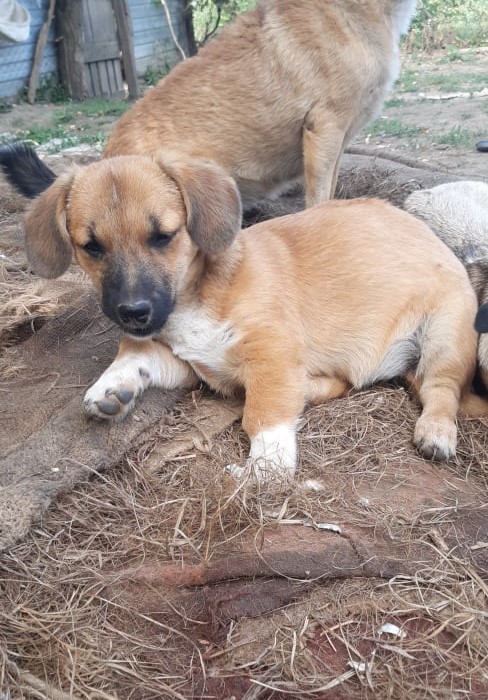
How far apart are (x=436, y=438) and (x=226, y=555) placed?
1197mm

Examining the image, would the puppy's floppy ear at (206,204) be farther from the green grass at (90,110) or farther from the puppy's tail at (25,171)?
the green grass at (90,110)

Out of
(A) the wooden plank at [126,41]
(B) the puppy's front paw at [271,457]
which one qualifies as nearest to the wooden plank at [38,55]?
(A) the wooden plank at [126,41]

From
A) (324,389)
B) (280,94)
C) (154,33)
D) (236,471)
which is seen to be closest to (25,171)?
(280,94)

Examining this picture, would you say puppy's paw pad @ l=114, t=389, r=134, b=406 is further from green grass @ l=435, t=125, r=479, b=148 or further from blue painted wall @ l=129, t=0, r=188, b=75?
blue painted wall @ l=129, t=0, r=188, b=75

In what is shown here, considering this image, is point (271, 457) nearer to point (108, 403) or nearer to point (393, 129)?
point (108, 403)

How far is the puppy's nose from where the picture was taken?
117 inches

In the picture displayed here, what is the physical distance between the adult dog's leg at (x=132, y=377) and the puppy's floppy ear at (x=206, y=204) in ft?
2.01

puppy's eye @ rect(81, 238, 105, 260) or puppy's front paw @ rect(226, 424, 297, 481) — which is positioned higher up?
puppy's eye @ rect(81, 238, 105, 260)

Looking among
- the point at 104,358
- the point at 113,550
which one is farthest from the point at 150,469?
the point at 104,358

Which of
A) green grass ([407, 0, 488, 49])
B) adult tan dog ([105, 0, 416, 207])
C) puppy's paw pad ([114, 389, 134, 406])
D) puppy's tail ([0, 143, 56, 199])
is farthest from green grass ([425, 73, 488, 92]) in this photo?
puppy's paw pad ([114, 389, 134, 406])

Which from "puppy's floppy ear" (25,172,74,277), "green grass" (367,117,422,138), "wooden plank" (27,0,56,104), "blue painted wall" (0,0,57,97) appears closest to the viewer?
"puppy's floppy ear" (25,172,74,277)

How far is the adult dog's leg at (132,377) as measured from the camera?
3195 millimetres

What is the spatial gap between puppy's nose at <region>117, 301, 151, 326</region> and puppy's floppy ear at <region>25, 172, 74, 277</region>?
55cm

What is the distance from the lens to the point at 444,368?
352 cm
